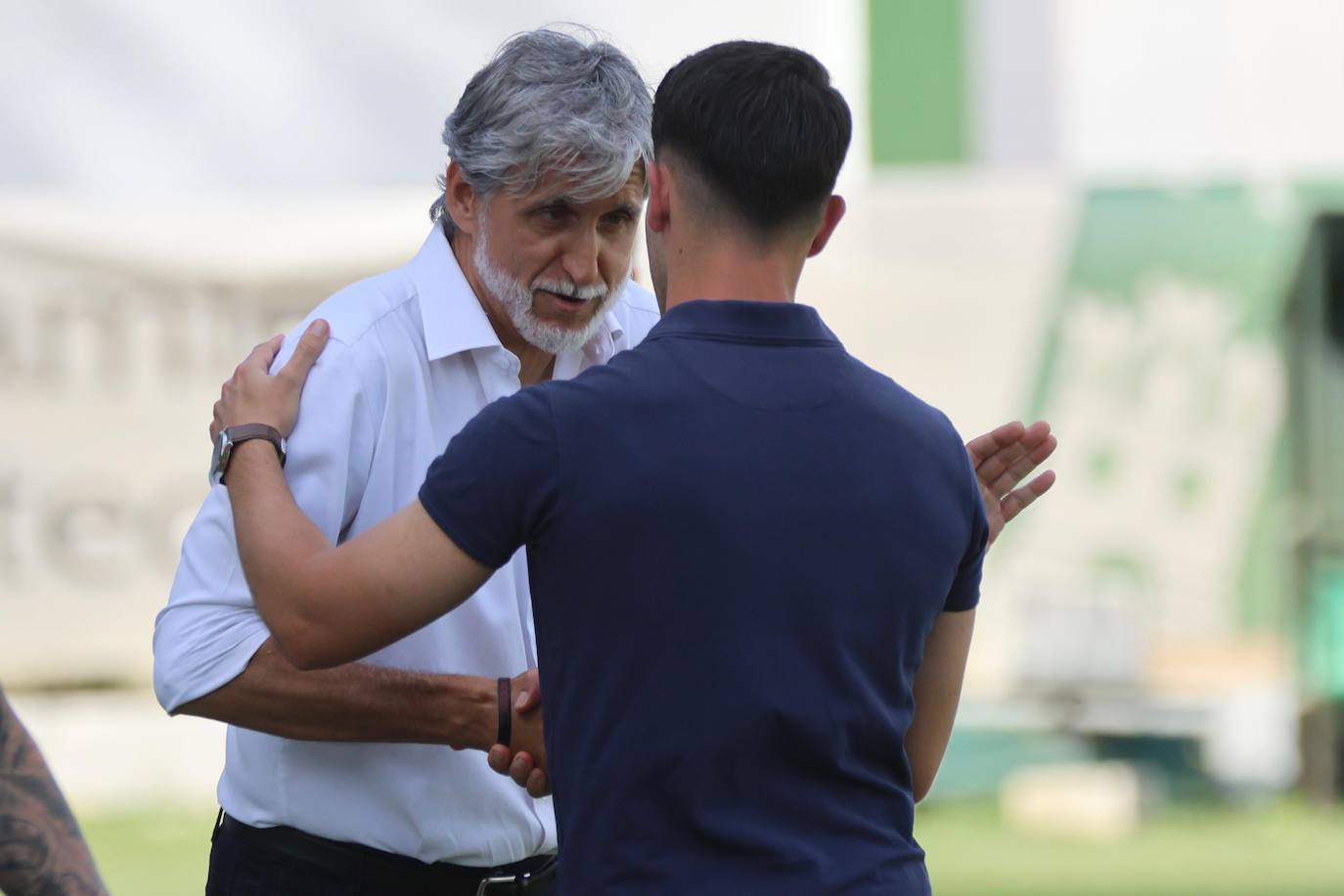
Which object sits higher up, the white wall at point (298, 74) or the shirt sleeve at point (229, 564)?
the white wall at point (298, 74)

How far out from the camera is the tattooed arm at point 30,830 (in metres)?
1.92

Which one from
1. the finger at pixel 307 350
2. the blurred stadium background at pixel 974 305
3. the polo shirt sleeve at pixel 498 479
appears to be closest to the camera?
the polo shirt sleeve at pixel 498 479

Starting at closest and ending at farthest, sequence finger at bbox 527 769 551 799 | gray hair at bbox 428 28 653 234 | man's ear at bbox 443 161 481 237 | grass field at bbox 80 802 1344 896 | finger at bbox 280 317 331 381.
Answer: finger at bbox 527 769 551 799 < finger at bbox 280 317 331 381 < gray hair at bbox 428 28 653 234 < man's ear at bbox 443 161 481 237 < grass field at bbox 80 802 1344 896

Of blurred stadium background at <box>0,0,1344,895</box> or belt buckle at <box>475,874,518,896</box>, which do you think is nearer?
belt buckle at <box>475,874,518,896</box>

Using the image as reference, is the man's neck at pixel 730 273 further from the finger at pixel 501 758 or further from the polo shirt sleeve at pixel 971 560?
the finger at pixel 501 758

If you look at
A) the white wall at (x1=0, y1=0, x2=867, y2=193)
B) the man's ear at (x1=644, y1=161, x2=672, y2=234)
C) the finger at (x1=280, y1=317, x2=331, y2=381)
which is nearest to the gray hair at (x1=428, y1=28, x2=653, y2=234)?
the finger at (x1=280, y1=317, x2=331, y2=381)

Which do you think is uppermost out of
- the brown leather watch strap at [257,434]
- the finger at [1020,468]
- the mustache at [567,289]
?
the mustache at [567,289]

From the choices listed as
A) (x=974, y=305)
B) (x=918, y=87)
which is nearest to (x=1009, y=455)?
(x=974, y=305)

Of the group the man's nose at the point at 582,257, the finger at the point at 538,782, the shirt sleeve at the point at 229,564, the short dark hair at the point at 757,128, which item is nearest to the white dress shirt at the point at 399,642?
the shirt sleeve at the point at 229,564

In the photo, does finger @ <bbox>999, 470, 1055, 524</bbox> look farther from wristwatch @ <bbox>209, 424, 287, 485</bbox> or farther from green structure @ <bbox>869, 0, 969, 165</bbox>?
green structure @ <bbox>869, 0, 969, 165</bbox>

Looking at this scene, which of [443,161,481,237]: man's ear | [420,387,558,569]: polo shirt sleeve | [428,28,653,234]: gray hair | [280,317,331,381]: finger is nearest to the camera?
[420,387,558,569]: polo shirt sleeve

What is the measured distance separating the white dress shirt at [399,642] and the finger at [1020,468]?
684 millimetres

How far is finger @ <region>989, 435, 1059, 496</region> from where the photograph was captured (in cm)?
234

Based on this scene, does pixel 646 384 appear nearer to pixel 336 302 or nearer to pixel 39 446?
pixel 336 302
